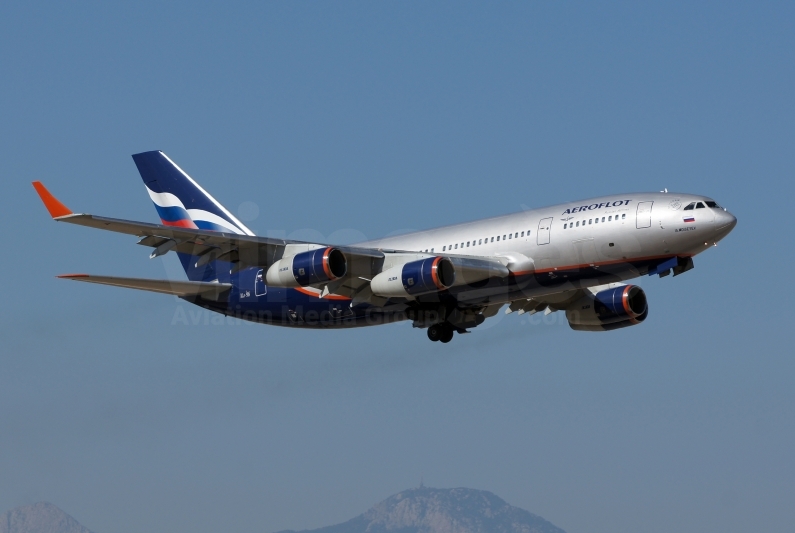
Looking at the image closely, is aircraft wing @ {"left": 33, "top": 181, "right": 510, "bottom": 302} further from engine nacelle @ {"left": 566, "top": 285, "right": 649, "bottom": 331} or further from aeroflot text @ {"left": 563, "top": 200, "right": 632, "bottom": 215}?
engine nacelle @ {"left": 566, "top": 285, "right": 649, "bottom": 331}

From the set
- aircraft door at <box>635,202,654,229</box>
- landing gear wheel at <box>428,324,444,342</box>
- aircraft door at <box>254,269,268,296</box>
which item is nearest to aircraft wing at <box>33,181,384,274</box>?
aircraft door at <box>254,269,268,296</box>

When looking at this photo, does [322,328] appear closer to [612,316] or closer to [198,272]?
[198,272]

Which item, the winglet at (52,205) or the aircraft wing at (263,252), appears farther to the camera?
the aircraft wing at (263,252)

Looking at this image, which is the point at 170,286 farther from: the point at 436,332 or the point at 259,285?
the point at 436,332

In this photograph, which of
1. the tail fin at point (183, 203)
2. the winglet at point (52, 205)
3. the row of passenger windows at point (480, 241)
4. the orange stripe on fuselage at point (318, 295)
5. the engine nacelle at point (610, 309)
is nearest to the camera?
the winglet at point (52, 205)

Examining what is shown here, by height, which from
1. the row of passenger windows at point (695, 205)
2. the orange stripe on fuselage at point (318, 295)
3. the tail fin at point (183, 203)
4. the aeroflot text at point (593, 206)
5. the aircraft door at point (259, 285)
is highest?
the tail fin at point (183, 203)

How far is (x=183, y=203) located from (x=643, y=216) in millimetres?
24330

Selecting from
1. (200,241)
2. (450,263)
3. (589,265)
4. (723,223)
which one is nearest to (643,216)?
(589,265)

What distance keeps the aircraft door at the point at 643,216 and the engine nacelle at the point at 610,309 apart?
980cm

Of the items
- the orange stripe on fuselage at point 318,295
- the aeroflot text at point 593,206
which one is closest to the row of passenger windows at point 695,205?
the aeroflot text at point 593,206

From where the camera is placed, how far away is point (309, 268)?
43.1 meters

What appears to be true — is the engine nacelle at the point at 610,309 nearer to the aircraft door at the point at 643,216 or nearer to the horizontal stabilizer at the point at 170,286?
the aircraft door at the point at 643,216

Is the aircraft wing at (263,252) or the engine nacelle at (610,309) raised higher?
the aircraft wing at (263,252)

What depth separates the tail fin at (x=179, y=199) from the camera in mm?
54844
